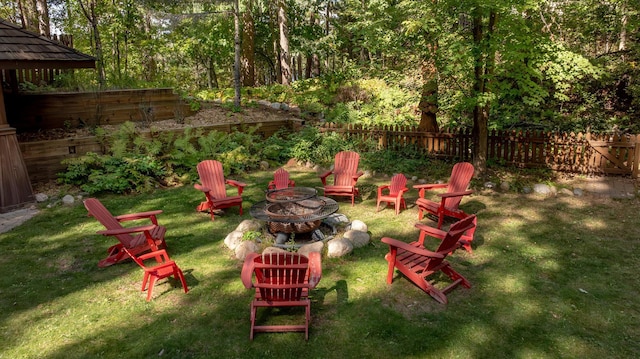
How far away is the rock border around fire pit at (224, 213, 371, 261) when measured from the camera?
5.54m

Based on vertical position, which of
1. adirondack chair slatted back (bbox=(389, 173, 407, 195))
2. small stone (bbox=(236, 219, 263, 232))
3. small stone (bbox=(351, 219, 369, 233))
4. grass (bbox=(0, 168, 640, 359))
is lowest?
grass (bbox=(0, 168, 640, 359))

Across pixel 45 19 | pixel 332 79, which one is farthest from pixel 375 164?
pixel 45 19

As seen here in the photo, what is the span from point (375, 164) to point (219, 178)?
14.3 ft

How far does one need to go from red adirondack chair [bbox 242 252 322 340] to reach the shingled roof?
666cm

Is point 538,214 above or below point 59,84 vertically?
below

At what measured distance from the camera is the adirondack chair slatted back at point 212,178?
7.67 metres

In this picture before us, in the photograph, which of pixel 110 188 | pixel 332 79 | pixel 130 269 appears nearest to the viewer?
pixel 130 269

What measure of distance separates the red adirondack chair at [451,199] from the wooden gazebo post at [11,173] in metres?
7.75

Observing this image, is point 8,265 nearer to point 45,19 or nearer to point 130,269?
point 130,269

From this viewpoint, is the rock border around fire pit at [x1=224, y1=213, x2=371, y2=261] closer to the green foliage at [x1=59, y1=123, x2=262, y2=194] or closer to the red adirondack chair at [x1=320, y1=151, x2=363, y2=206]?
the red adirondack chair at [x1=320, y1=151, x2=363, y2=206]

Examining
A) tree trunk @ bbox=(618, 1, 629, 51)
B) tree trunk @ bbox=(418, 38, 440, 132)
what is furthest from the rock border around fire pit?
tree trunk @ bbox=(618, 1, 629, 51)

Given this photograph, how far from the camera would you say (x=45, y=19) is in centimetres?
1427

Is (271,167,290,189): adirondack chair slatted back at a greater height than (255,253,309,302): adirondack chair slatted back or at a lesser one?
greater

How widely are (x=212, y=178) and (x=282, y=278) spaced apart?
13.9ft
